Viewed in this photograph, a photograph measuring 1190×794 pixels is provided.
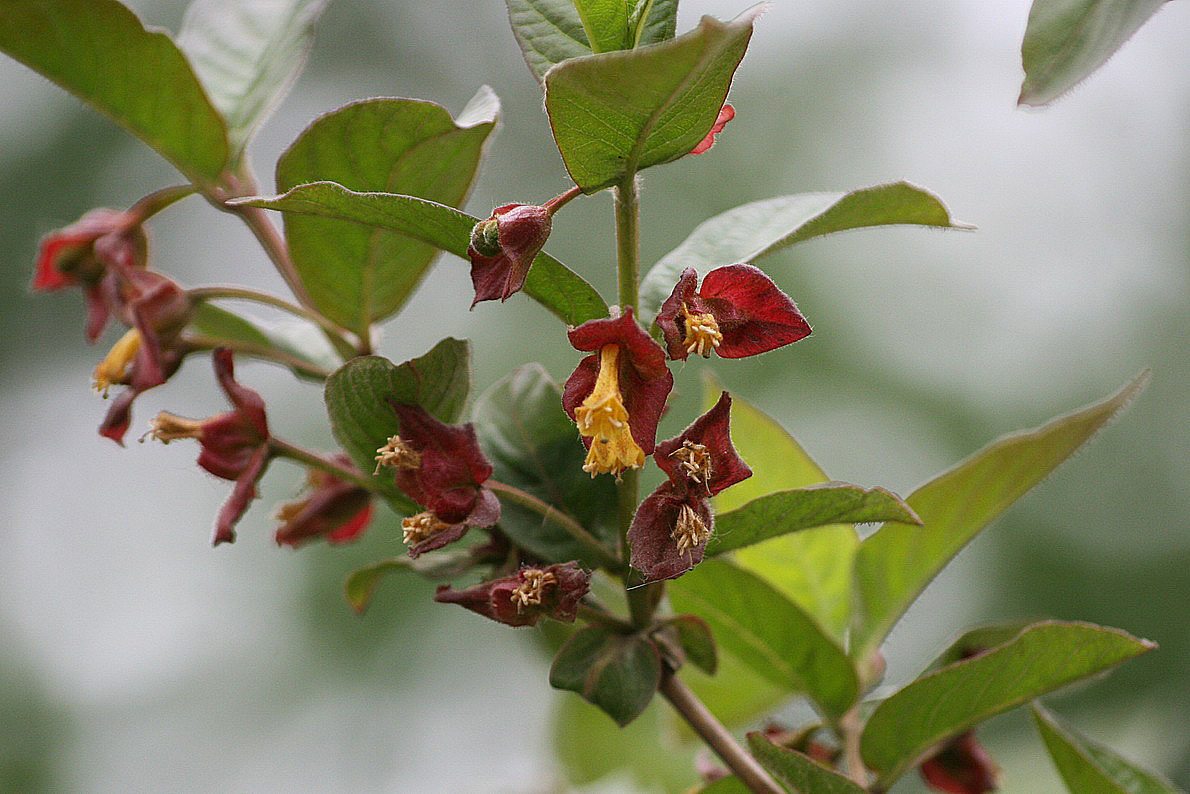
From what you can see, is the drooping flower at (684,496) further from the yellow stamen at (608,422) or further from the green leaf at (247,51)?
the green leaf at (247,51)

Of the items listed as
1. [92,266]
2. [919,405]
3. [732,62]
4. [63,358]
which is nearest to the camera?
[732,62]

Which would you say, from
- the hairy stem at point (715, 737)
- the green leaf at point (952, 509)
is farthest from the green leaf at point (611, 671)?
the green leaf at point (952, 509)

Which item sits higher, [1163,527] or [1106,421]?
[1106,421]

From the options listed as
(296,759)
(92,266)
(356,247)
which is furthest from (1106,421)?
(296,759)

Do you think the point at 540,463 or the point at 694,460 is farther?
the point at 540,463

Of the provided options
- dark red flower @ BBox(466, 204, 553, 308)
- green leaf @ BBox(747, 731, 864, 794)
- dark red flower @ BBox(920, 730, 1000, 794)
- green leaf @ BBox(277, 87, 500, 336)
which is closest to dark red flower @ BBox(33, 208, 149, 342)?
A: green leaf @ BBox(277, 87, 500, 336)

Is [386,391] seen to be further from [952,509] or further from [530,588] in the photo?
[952,509]

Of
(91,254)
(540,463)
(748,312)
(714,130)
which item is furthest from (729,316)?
(91,254)

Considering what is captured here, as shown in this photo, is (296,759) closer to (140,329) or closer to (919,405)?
(919,405)
